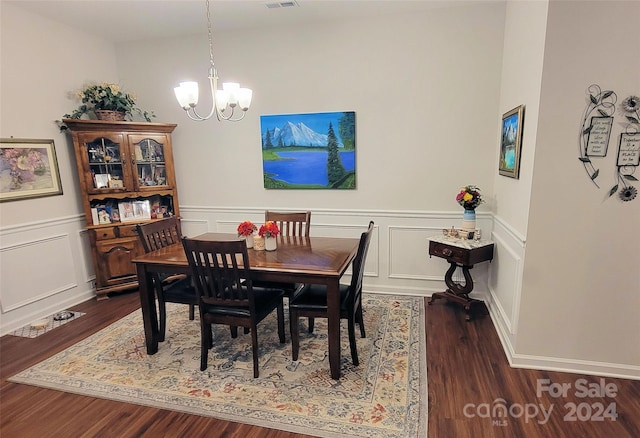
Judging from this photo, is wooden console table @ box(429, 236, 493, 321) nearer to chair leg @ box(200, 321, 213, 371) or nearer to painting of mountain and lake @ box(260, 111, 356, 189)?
painting of mountain and lake @ box(260, 111, 356, 189)

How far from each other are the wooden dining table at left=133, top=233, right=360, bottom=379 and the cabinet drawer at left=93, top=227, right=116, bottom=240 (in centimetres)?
130

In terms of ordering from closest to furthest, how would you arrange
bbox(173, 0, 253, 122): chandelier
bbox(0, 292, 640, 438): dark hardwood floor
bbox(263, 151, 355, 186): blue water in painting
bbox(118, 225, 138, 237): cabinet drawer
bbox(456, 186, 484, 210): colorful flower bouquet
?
bbox(0, 292, 640, 438): dark hardwood floor → bbox(173, 0, 253, 122): chandelier → bbox(456, 186, 484, 210): colorful flower bouquet → bbox(263, 151, 355, 186): blue water in painting → bbox(118, 225, 138, 237): cabinet drawer

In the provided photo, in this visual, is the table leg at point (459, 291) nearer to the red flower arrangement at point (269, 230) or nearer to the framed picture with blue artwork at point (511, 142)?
the framed picture with blue artwork at point (511, 142)

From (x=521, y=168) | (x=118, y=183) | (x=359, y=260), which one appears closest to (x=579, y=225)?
(x=521, y=168)

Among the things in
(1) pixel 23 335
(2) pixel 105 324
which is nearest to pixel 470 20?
(2) pixel 105 324

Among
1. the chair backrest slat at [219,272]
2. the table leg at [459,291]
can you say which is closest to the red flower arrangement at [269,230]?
the chair backrest slat at [219,272]

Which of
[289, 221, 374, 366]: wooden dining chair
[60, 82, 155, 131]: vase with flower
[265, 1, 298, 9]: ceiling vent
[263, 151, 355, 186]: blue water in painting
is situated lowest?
[289, 221, 374, 366]: wooden dining chair

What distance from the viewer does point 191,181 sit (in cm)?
423

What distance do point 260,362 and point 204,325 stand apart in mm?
497

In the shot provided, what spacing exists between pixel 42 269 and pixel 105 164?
1193 mm

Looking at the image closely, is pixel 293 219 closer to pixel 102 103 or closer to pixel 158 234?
pixel 158 234

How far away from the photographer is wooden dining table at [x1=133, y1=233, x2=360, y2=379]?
7.33 feet

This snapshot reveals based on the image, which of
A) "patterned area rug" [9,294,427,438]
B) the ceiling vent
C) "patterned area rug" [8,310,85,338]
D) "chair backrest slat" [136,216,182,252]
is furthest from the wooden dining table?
the ceiling vent

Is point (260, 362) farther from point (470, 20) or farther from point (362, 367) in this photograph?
point (470, 20)
